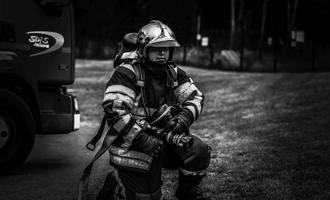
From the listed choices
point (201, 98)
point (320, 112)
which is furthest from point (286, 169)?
point (320, 112)

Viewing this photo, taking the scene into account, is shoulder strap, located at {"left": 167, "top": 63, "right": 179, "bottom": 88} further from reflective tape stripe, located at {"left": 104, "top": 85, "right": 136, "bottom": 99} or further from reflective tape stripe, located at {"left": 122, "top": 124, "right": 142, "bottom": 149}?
reflective tape stripe, located at {"left": 122, "top": 124, "right": 142, "bottom": 149}

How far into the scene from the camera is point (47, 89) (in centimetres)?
905

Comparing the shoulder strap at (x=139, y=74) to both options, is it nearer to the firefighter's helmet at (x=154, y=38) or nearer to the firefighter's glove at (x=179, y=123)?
the firefighter's helmet at (x=154, y=38)

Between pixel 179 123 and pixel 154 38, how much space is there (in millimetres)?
697

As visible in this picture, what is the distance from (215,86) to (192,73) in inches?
250

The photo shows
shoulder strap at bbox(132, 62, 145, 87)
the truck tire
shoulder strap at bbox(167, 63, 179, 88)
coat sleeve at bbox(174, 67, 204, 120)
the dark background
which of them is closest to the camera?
shoulder strap at bbox(132, 62, 145, 87)

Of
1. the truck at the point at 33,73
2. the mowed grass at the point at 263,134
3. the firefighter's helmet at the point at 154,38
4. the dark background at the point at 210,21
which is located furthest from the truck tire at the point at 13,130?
the dark background at the point at 210,21

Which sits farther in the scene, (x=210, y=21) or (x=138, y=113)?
(x=210, y=21)

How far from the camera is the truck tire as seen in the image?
26.6 ft

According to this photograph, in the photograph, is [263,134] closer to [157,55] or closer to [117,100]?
[157,55]

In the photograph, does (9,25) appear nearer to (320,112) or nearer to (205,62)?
(320,112)

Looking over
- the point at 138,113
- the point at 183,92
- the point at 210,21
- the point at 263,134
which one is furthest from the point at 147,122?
the point at 210,21

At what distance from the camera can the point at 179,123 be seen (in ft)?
18.3

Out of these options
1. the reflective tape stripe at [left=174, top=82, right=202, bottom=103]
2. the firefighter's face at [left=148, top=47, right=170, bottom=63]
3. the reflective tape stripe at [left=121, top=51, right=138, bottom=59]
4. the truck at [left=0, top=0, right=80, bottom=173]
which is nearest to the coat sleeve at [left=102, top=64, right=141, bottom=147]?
the firefighter's face at [left=148, top=47, right=170, bottom=63]
